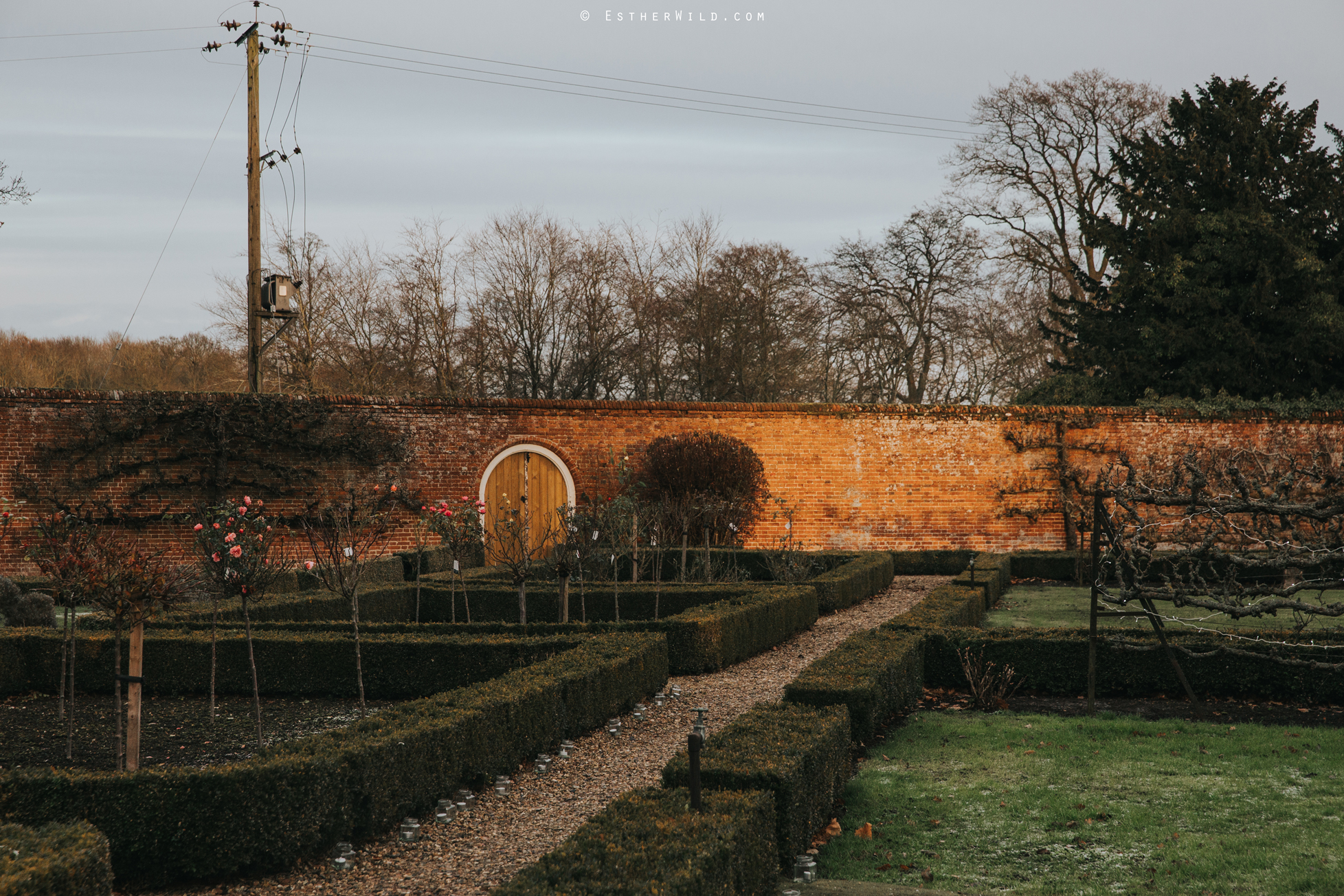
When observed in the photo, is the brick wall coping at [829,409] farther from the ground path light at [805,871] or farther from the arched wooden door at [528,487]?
the ground path light at [805,871]

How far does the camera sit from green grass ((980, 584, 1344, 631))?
9.97m

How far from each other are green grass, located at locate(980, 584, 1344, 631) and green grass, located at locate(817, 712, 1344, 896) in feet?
9.36

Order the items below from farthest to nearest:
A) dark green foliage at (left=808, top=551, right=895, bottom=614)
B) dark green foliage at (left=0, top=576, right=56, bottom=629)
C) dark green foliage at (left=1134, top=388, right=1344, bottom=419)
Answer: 1. dark green foliage at (left=1134, top=388, right=1344, bottom=419)
2. dark green foliage at (left=808, top=551, right=895, bottom=614)
3. dark green foliage at (left=0, top=576, right=56, bottom=629)

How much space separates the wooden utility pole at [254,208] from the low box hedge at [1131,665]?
37.8 ft

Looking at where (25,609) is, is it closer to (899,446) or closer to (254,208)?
(254,208)

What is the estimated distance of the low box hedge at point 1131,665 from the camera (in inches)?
282

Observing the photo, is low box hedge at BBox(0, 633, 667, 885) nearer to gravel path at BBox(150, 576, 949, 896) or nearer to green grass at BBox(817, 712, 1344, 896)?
gravel path at BBox(150, 576, 949, 896)

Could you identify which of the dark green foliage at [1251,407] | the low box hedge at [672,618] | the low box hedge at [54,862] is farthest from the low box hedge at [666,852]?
the dark green foliage at [1251,407]

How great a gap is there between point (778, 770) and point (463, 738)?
188cm

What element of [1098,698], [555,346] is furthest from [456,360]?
[1098,698]

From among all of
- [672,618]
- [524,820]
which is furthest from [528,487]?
[524,820]

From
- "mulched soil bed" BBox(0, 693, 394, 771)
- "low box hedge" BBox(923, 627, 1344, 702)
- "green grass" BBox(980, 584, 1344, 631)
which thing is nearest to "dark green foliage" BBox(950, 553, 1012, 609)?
"green grass" BBox(980, 584, 1344, 631)

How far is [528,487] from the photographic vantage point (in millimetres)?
17062

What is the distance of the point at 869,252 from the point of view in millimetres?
26938
